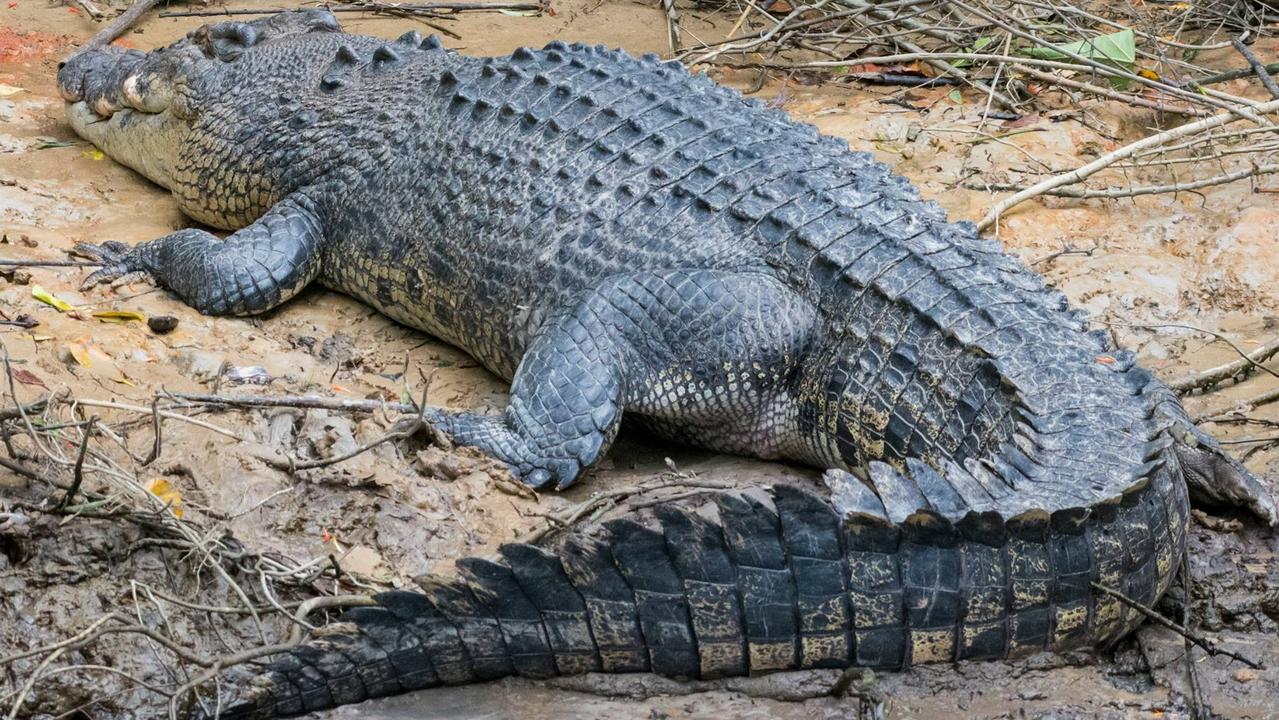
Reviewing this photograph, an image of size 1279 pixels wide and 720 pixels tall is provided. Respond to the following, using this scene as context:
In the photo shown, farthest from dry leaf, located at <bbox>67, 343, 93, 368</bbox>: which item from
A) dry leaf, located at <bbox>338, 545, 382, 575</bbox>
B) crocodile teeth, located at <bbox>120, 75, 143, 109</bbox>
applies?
crocodile teeth, located at <bbox>120, 75, 143, 109</bbox>

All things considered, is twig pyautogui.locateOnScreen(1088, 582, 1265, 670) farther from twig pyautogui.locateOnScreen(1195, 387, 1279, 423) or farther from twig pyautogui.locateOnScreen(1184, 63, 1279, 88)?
twig pyautogui.locateOnScreen(1184, 63, 1279, 88)

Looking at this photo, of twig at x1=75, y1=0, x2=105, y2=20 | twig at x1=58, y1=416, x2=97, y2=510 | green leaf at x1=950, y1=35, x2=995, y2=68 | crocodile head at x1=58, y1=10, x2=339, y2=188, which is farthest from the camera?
twig at x1=75, y1=0, x2=105, y2=20

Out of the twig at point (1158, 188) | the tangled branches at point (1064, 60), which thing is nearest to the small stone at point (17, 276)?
the tangled branches at point (1064, 60)

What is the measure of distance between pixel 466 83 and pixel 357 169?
1.73 ft

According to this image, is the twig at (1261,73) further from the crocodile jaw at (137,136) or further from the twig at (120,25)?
the twig at (120,25)

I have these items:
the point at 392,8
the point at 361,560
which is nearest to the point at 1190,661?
the point at 361,560

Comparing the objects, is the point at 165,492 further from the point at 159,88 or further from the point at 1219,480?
the point at 159,88

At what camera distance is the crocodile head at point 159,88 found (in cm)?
565

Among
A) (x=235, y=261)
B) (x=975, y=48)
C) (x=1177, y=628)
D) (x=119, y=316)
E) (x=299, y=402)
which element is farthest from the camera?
(x=975, y=48)

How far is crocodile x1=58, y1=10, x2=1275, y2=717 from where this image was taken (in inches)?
108

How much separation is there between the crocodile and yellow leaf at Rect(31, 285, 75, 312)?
14.1 inches

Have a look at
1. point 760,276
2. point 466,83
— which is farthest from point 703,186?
point 466,83

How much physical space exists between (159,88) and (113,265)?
4.26ft

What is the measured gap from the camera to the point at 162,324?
439 centimetres
